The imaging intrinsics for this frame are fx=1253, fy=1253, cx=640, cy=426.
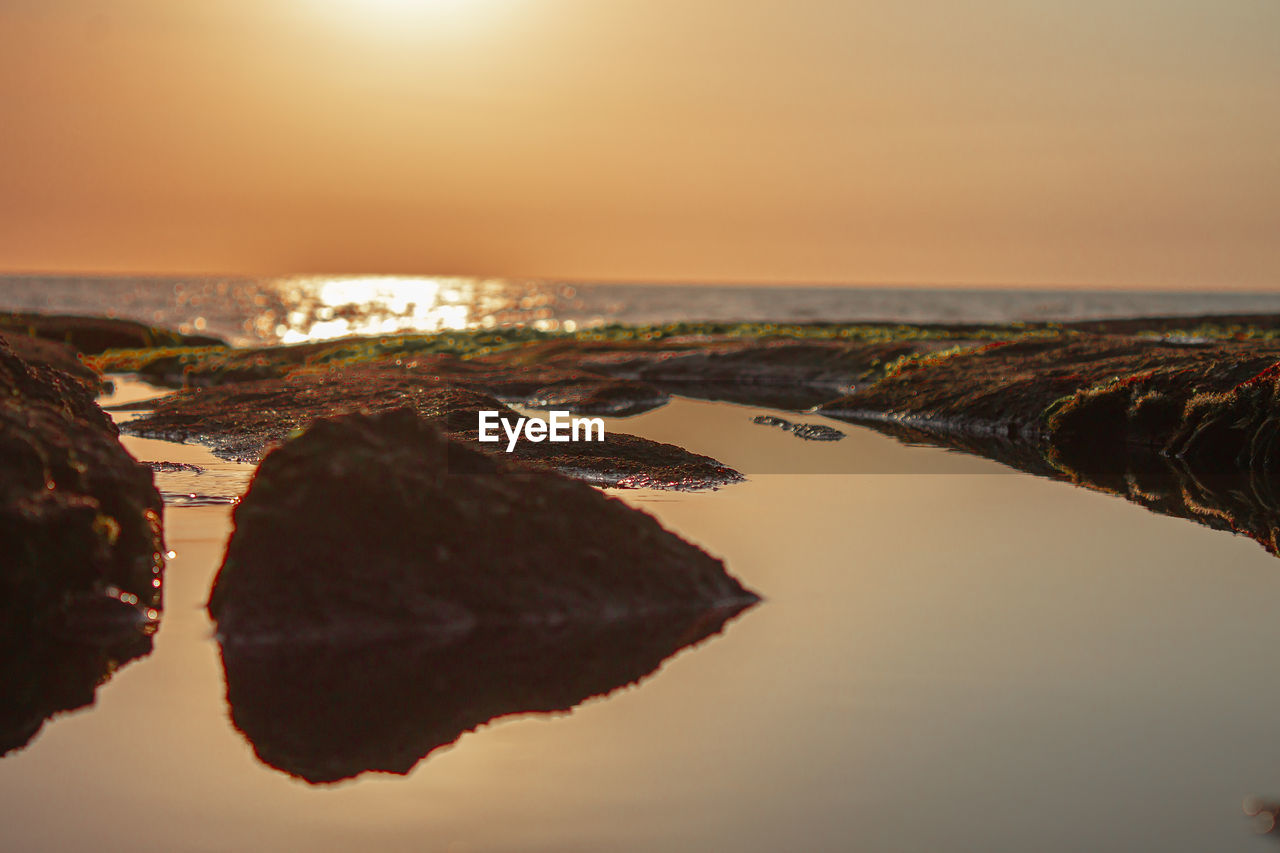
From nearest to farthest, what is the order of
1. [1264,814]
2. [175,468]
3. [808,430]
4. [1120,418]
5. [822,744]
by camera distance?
[1264,814] < [822,744] < [175,468] < [1120,418] < [808,430]

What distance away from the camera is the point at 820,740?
4852mm

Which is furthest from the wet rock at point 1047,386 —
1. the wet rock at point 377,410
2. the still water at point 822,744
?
the still water at point 822,744

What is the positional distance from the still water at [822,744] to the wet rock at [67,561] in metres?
0.20

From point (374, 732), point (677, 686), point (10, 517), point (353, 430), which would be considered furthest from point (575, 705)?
point (10, 517)

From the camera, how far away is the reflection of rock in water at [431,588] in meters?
5.45

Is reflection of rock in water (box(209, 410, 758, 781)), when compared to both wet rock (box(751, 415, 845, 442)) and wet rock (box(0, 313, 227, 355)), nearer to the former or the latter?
wet rock (box(751, 415, 845, 442))

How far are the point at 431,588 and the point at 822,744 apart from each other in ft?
7.74

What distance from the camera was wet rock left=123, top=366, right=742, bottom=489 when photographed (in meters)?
11.7

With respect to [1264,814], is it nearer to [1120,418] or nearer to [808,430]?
[808,430]

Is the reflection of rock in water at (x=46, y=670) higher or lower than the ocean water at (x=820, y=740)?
lower

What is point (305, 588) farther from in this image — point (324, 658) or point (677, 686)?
point (677, 686)

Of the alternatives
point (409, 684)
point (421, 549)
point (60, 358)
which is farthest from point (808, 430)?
point (60, 358)

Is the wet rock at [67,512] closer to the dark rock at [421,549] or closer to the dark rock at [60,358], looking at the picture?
the dark rock at [421,549]

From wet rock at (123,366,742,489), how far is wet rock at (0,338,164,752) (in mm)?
2127
